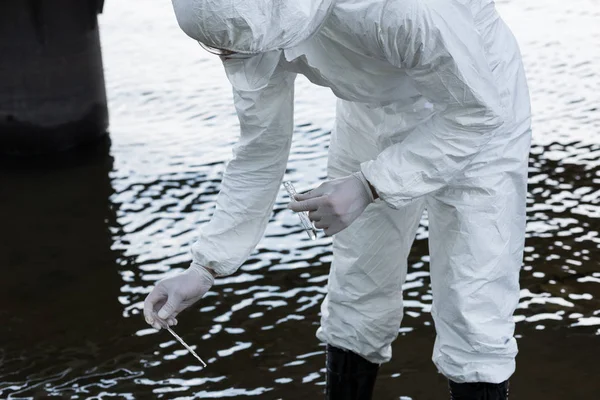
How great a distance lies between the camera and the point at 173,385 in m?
2.96

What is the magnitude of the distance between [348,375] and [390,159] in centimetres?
79

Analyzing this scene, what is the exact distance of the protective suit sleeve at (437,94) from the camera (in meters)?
1.75

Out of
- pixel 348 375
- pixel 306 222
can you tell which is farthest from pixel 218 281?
pixel 306 222

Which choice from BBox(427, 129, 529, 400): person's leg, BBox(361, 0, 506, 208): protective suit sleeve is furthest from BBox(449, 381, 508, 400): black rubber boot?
BBox(361, 0, 506, 208): protective suit sleeve

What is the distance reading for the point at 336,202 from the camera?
1.89 m

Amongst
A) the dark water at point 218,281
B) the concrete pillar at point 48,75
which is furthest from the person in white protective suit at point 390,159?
the concrete pillar at point 48,75

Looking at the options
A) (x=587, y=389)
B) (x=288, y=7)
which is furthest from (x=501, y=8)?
(x=288, y=7)

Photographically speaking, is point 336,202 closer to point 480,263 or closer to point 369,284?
point 480,263

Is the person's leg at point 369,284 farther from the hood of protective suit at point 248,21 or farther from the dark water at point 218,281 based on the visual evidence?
the hood of protective suit at point 248,21

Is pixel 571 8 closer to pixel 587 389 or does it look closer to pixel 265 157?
pixel 587 389

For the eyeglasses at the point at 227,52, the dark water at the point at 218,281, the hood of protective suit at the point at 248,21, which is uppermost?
the hood of protective suit at the point at 248,21

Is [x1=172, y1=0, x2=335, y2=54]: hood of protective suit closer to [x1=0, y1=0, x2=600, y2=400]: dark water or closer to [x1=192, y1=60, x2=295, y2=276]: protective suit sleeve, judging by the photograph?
[x1=192, y1=60, x2=295, y2=276]: protective suit sleeve

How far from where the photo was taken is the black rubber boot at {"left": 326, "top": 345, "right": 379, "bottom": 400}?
2510 millimetres

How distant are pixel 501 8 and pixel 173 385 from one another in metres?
4.12
